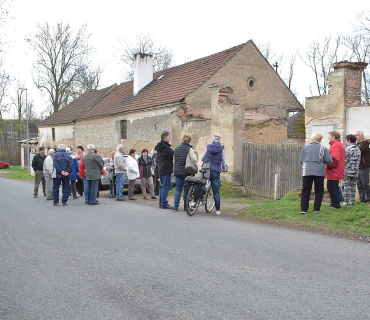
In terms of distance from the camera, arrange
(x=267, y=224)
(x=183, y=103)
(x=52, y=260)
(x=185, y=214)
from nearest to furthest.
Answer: (x=52, y=260) < (x=267, y=224) < (x=185, y=214) < (x=183, y=103)

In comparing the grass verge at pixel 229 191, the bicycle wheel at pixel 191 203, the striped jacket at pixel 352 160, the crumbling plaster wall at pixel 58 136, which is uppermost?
the crumbling plaster wall at pixel 58 136

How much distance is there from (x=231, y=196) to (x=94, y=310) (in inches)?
422

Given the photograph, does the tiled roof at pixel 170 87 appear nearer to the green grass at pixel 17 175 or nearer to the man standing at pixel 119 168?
the green grass at pixel 17 175

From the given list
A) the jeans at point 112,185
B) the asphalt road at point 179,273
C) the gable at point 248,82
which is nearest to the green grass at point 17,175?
the gable at point 248,82

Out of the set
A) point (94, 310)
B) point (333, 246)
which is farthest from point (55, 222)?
point (333, 246)

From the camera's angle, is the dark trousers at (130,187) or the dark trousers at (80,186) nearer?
the dark trousers at (130,187)

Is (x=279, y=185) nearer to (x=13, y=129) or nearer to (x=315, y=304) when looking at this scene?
(x=315, y=304)

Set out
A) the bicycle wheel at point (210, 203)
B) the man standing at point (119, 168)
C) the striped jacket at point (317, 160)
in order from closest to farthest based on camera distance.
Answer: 1. the striped jacket at point (317, 160)
2. the bicycle wheel at point (210, 203)
3. the man standing at point (119, 168)

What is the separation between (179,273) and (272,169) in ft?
30.4

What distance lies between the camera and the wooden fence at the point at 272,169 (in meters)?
13.0

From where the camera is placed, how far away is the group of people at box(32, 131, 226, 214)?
9469 millimetres

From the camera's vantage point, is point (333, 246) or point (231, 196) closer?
point (333, 246)

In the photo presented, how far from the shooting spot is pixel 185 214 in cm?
953

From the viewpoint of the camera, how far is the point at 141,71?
27.0m
